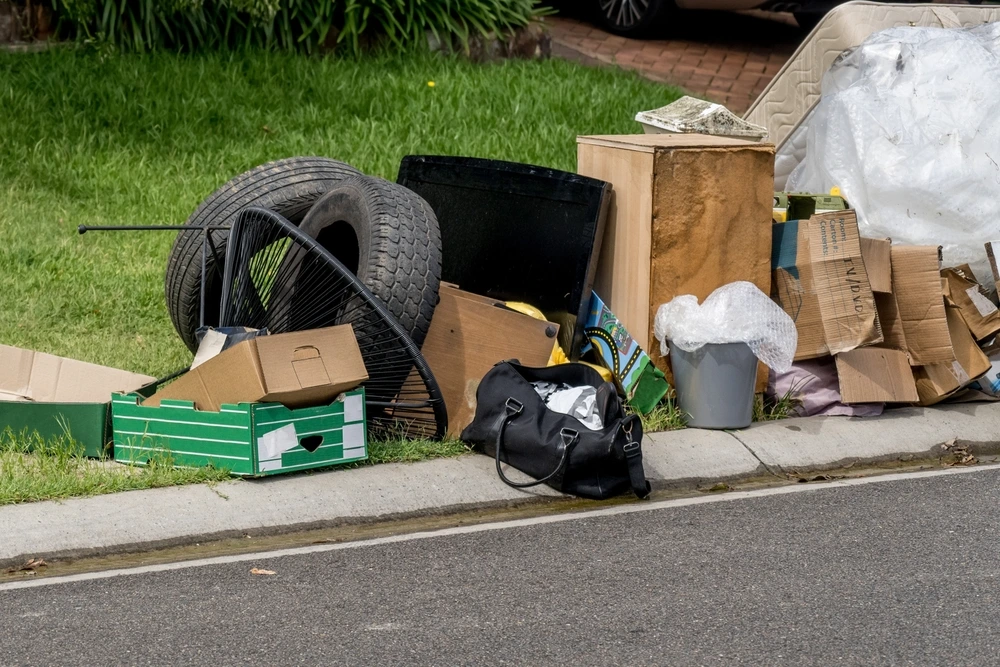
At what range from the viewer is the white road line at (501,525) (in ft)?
12.8

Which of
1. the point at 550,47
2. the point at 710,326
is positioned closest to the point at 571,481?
the point at 710,326

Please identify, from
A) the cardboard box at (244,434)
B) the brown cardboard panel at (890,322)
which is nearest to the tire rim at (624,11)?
the brown cardboard panel at (890,322)

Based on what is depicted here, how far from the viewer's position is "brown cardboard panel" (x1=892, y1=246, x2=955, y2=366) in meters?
5.51

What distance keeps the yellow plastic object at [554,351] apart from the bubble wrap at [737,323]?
31 centimetres

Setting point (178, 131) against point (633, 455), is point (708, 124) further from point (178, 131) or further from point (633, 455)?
point (178, 131)

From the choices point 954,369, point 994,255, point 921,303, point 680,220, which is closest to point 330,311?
point 680,220

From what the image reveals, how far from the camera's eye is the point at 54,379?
510 cm

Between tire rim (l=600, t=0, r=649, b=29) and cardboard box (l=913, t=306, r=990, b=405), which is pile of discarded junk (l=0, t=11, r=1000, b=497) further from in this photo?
tire rim (l=600, t=0, r=649, b=29)

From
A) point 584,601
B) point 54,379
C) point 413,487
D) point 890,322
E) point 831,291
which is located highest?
point 831,291

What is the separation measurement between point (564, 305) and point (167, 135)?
4.43 meters

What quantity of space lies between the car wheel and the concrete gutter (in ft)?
24.6

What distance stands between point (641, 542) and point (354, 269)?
2.15m

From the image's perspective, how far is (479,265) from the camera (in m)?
5.82

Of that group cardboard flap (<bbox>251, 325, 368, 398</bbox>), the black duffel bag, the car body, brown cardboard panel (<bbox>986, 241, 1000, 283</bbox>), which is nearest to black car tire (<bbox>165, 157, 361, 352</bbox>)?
cardboard flap (<bbox>251, 325, 368, 398</bbox>)
